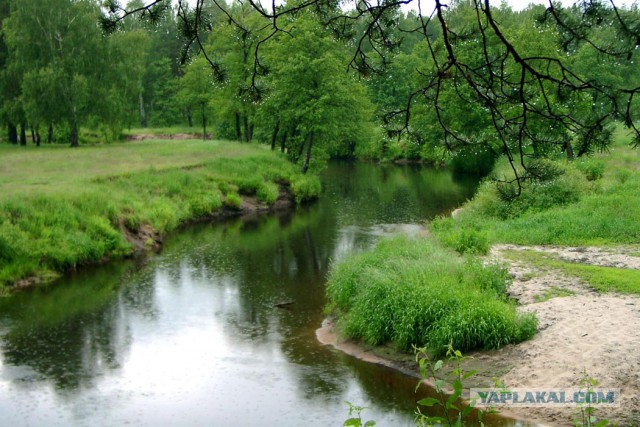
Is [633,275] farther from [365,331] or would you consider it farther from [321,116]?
[321,116]

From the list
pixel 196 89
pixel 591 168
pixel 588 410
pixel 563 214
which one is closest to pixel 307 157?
pixel 591 168

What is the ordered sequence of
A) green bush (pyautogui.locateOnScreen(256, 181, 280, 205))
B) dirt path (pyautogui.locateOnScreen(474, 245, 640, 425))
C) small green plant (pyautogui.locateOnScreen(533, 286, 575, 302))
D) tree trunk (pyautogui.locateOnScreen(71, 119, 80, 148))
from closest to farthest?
1. dirt path (pyautogui.locateOnScreen(474, 245, 640, 425))
2. small green plant (pyautogui.locateOnScreen(533, 286, 575, 302))
3. green bush (pyautogui.locateOnScreen(256, 181, 280, 205))
4. tree trunk (pyautogui.locateOnScreen(71, 119, 80, 148))

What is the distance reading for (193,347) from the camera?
15.4 metres

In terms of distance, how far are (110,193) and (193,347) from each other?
13.6 m

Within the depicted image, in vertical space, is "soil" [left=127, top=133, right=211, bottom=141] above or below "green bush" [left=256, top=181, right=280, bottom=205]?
above

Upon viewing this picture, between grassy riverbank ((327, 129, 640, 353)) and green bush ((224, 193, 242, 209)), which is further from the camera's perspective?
green bush ((224, 193, 242, 209))

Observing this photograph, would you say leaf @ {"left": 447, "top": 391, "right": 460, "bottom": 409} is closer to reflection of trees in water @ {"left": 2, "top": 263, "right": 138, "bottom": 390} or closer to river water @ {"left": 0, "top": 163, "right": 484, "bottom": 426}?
river water @ {"left": 0, "top": 163, "right": 484, "bottom": 426}

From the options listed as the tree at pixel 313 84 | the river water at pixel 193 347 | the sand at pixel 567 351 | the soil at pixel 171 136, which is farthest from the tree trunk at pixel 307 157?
the soil at pixel 171 136

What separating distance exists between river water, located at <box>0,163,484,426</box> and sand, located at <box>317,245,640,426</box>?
4.33 ft

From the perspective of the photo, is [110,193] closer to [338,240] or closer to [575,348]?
[338,240]

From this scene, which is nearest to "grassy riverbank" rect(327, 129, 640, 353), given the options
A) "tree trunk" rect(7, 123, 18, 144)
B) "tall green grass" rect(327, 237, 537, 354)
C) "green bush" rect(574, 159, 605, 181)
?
"tall green grass" rect(327, 237, 537, 354)

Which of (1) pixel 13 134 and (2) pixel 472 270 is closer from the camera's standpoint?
(2) pixel 472 270

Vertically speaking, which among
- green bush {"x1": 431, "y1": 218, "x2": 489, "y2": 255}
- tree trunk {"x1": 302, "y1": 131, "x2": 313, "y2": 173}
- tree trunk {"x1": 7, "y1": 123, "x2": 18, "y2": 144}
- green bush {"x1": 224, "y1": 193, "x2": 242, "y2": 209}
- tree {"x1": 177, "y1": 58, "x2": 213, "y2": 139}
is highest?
tree {"x1": 177, "y1": 58, "x2": 213, "y2": 139}

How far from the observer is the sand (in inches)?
437
